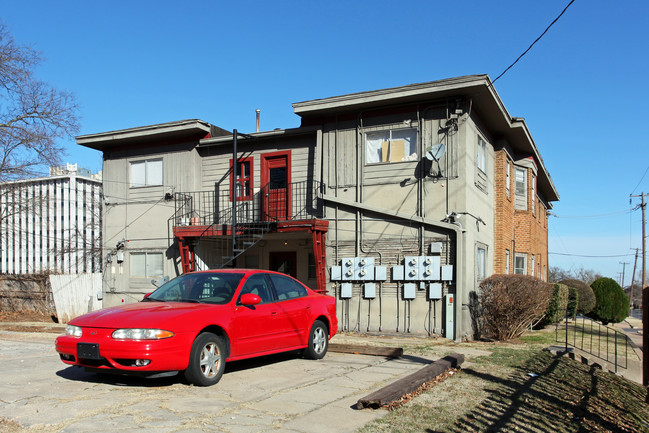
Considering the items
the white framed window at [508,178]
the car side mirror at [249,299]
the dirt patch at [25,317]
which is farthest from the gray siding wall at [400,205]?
the dirt patch at [25,317]

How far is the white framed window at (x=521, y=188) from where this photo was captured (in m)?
21.3

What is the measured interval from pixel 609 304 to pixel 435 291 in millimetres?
19360

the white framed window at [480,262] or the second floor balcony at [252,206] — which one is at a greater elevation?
the second floor balcony at [252,206]

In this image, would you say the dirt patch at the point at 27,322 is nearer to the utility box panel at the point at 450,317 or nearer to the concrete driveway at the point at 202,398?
the concrete driveway at the point at 202,398

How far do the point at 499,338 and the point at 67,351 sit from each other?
1027cm

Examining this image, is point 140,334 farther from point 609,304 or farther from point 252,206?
point 609,304

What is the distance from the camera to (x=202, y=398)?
244 inches

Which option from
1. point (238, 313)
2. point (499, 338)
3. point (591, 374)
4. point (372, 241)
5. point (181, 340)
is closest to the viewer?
point (181, 340)

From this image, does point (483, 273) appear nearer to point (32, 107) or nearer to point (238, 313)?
point (238, 313)

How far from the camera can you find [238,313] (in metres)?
7.55

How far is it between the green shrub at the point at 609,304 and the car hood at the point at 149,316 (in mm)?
26944

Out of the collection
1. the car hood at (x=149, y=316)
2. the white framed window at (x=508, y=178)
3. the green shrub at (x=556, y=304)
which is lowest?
the green shrub at (x=556, y=304)

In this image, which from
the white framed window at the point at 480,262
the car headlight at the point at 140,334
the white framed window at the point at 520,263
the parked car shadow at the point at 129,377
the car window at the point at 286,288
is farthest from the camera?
the white framed window at the point at 520,263

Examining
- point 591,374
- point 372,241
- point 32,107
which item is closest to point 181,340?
point 591,374
